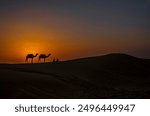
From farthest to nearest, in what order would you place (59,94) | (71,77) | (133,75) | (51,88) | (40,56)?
1. (40,56)
2. (133,75)
3. (71,77)
4. (51,88)
5. (59,94)

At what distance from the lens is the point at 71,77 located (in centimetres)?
1217

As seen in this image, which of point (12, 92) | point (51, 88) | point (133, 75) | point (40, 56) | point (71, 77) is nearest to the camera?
point (12, 92)

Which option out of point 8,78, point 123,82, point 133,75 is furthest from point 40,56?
point 8,78

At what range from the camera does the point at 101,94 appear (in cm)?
939

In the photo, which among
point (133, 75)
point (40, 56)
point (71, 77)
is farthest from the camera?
point (40, 56)

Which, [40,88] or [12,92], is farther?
[40,88]

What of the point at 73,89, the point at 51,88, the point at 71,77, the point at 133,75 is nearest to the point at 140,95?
the point at 73,89

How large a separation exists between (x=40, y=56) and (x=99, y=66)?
368 inches

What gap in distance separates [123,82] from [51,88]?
3.93 metres

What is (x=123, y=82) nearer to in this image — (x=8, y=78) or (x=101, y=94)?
(x=101, y=94)

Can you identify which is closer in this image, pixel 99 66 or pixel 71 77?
pixel 71 77

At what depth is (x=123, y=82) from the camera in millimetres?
12578

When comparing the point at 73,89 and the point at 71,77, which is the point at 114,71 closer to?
the point at 71,77

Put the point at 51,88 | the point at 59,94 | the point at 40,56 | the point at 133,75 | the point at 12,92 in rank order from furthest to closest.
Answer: the point at 40,56, the point at 133,75, the point at 51,88, the point at 59,94, the point at 12,92
